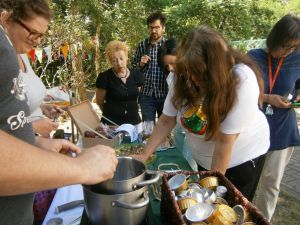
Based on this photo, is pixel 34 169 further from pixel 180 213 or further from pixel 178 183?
pixel 178 183

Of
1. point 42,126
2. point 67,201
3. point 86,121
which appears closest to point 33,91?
point 42,126

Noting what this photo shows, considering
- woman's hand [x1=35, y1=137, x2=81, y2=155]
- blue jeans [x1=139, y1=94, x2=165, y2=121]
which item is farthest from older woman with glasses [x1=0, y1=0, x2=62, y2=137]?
blue jeans [x1=139, y1=94, x2=165, y2=121]

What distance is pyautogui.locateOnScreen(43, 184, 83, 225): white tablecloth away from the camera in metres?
1.26

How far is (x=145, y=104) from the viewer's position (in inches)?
151

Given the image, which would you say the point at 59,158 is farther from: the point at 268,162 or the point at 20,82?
the point at 268,162

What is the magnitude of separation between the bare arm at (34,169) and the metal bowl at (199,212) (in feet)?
1.29

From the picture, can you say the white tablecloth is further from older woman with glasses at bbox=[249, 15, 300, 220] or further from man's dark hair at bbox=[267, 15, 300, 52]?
man's dark hair at bbox=[267, 15, 300, 52]

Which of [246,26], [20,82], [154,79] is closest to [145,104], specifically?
[154,79]

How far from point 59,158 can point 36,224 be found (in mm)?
1064

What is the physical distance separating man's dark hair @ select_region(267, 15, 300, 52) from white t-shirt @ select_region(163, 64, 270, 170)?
66 centimetres

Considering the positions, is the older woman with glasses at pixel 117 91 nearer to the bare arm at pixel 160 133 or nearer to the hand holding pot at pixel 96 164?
the bare arm at pixel 160 133

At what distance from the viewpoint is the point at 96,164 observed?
29.2 inches

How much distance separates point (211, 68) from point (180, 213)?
694 millimetres

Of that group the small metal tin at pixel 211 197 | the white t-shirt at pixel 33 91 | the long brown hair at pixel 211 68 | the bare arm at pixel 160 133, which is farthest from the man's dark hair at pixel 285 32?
the white t-shirt at pixel 33 91
